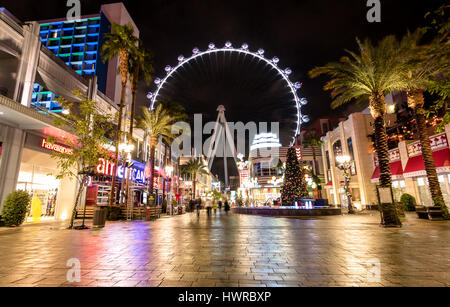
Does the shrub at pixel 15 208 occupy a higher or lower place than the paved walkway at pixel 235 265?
higher

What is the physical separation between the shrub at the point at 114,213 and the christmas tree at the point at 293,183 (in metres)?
18.6

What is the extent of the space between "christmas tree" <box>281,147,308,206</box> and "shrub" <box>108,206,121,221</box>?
61.0ft

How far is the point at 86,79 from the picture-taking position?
22234 mm

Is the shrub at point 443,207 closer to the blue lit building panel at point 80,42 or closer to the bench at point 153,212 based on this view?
the bench at point 153,212

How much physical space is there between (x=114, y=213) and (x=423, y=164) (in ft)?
95.0

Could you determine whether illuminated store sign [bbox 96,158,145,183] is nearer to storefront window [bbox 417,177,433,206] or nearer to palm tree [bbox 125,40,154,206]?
palm tree [bbox 125,40,154,206]

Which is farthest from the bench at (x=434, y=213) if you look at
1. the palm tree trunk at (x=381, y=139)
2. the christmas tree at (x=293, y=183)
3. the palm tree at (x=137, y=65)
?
the palm tree at (x=137, y=65)

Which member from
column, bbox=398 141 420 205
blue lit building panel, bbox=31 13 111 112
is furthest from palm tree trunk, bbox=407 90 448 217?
blue lit building panel, bbox=31 13 111 112

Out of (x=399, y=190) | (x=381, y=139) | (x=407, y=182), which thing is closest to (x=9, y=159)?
(x=381, y=139)

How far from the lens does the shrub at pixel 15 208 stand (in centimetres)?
1314

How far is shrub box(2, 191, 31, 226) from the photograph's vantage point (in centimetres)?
1314
